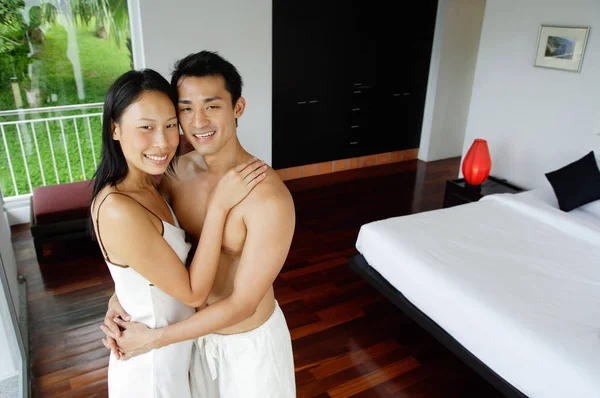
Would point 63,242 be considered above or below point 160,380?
below

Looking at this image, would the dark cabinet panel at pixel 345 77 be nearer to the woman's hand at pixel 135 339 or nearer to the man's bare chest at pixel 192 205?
the man's bare chest at pixel 192 205

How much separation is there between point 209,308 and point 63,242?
9.30 feet

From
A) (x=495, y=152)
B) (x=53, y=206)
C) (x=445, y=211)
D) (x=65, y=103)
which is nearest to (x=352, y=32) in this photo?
(x=495, y=152)

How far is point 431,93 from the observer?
568cm

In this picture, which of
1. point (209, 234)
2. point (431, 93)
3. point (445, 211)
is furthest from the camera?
point (431, 93)

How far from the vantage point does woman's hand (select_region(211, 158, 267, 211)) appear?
1284 millimetres

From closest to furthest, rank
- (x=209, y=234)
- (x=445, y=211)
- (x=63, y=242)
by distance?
1. (x=209, y=234)
2. (x=445, y=211)
3. (x=63, y=242)

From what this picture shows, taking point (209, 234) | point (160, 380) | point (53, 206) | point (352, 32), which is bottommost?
point (53, 206)

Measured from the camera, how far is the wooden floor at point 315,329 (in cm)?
235

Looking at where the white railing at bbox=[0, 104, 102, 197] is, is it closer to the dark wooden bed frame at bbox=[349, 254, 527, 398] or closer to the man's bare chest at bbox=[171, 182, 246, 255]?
the dark wooden bed frame at bbox=[349, 254, 527, 398]

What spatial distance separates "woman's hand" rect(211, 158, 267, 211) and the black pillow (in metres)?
2.62

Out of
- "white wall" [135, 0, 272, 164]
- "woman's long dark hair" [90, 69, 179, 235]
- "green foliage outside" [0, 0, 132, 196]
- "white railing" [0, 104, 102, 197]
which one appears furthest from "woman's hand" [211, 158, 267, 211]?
"white railing" [0, 104, 102, 197]

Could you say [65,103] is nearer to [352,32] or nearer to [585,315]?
[352,32]

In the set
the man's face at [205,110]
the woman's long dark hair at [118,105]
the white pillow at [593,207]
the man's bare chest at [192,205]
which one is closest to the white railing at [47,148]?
the man's bare chest at [192,205]
